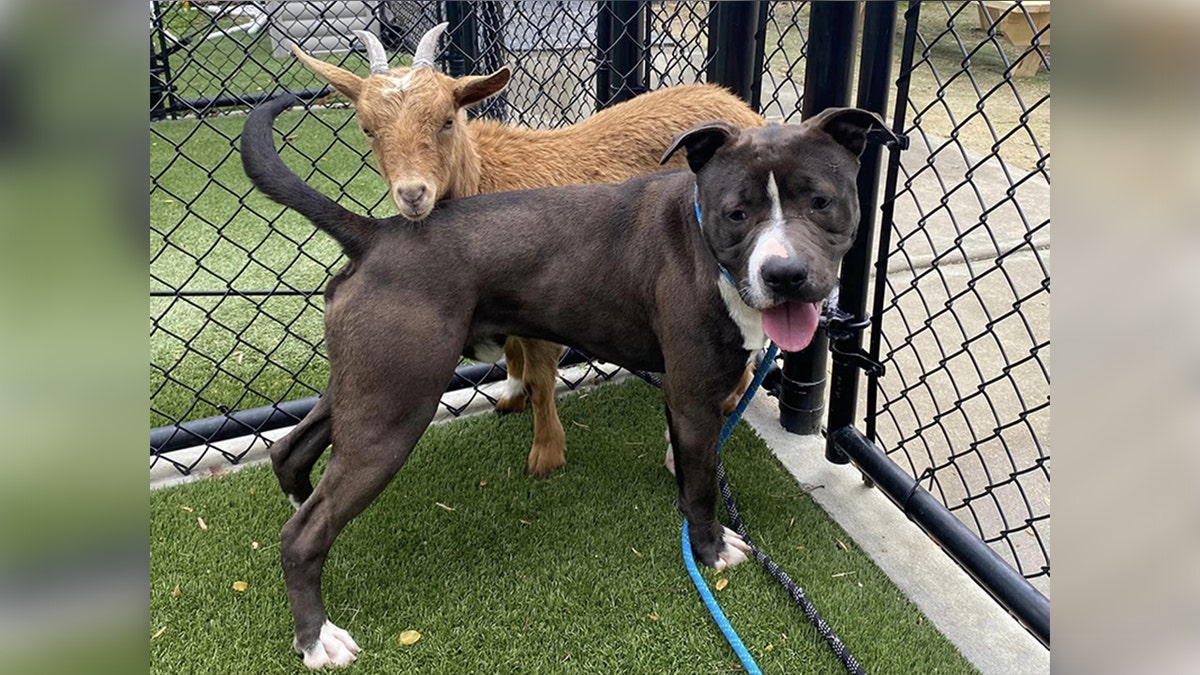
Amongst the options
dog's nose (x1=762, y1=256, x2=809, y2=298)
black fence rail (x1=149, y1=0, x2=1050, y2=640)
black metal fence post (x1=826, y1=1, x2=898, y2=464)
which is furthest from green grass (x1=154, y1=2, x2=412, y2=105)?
dog's nose (x1=762, y1=256, x2=809, y2=298)

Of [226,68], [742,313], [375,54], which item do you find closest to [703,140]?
[742,313]

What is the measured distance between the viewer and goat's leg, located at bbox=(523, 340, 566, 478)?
3.30 metres

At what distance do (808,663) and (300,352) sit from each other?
9.53 ft

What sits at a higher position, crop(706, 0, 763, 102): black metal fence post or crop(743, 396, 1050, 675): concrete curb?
crop(706, 0, 763, 102): black metal fence post

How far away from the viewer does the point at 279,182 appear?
8.07 ft

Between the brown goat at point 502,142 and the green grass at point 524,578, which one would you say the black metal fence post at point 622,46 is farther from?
the green grass at point 524,578

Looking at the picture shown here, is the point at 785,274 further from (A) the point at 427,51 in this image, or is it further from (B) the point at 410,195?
(A) the point at 427,51

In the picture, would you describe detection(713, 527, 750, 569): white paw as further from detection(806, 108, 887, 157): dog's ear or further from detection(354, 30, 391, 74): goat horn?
detection(354, 30, 391, 74): goat horn

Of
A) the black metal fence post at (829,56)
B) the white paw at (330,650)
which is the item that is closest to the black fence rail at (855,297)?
the black metal fence post at (829,56)

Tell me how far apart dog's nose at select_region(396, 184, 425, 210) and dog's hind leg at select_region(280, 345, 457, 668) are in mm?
431

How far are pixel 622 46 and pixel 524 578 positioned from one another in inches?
115

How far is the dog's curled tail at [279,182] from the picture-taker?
245 centimetres
